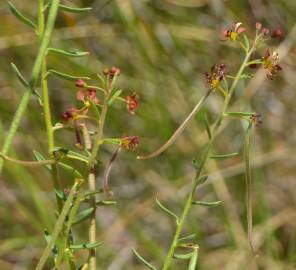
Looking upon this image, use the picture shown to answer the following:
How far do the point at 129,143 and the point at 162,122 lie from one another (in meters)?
1.05

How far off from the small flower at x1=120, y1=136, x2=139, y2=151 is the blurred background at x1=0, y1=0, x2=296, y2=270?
99 centimetres

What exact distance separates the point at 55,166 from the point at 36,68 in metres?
0.05

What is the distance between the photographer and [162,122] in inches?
56.3

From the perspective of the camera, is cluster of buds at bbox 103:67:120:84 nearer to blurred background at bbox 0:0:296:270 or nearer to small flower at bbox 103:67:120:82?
small flower at bbox 103:67:120:82

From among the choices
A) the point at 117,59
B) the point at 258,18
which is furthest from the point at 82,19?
the point at 258,18

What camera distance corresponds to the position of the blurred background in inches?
56.9

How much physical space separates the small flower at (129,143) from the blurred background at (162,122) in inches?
38.9

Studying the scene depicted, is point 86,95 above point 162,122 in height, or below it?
above

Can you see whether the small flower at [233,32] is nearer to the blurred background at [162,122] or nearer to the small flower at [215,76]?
the small flower at [215,76]

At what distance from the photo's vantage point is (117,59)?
1.61 metres

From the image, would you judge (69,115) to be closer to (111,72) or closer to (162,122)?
(111,72)

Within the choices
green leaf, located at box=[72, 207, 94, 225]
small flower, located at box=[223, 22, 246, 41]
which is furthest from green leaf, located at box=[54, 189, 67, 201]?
small flower, located at box=[223, 22, 246, 41]

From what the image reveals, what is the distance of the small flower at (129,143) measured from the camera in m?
0.38

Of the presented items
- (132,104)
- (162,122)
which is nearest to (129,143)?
(132,104)
